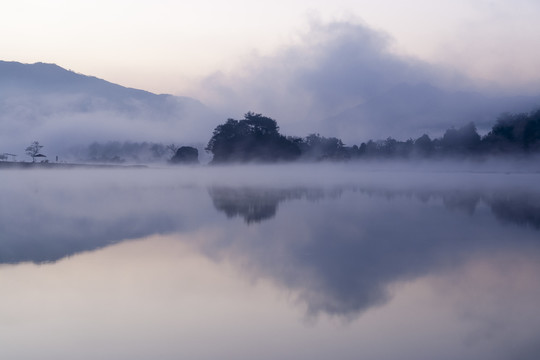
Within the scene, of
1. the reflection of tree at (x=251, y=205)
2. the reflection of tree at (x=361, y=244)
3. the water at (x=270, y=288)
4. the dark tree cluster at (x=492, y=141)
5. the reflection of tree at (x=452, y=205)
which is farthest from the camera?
the dark tree cluster at (x=492, y=141)

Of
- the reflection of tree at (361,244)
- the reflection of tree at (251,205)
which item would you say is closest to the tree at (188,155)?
the reflection of tree at (251,205)

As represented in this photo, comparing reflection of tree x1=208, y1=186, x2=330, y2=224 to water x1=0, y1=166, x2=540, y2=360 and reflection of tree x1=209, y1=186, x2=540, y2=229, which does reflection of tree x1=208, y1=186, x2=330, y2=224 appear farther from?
water x1=0, y1=166, x2=540, y2=360

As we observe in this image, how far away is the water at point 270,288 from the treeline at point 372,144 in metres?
55.1

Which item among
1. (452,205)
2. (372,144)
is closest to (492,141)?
(372,144)

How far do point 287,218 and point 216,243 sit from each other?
4332 millimetres

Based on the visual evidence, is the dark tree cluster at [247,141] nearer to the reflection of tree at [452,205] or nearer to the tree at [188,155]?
the tree at [188,155]

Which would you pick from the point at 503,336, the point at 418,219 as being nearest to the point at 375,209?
the point at 418,219

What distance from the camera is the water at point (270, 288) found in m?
5.57

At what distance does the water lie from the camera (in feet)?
18.3

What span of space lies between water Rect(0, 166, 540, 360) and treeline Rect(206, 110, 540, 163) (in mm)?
55106

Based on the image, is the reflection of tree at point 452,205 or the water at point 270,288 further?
the reflection of tree at point 452,205

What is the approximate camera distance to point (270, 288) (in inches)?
299

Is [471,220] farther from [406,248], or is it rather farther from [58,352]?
[58,352]

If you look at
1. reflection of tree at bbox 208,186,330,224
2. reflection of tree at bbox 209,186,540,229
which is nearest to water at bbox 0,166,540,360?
reflection of tree at bbox 209,186,540,229
